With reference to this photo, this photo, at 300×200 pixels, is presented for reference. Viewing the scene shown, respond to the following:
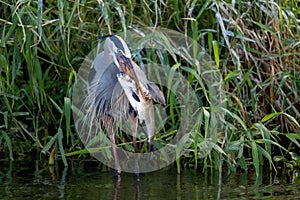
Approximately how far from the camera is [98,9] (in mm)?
4301

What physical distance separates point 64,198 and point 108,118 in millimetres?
888

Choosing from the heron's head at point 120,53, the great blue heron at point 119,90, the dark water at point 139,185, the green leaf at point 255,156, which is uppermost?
the heron's head at point 120,53

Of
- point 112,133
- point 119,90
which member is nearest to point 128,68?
point 119,90

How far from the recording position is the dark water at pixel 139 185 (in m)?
3.44

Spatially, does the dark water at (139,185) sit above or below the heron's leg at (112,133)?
below

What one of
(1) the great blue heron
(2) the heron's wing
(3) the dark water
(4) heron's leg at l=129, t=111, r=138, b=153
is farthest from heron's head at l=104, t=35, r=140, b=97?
(3) the dark water

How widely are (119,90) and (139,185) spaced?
627 mm

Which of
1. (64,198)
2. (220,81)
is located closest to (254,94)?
(220,81)

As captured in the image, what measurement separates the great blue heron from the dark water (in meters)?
0.21

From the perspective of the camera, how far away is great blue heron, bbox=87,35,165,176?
12.1ft

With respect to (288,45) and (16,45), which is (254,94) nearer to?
(288,45)

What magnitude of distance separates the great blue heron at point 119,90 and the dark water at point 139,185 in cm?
21

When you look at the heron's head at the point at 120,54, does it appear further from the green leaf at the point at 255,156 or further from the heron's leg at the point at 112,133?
the green leaf at the point at 255,156

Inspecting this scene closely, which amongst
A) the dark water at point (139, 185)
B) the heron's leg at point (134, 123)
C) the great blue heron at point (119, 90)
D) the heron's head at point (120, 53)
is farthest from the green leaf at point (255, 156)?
the heron's head at point (120, 53)
